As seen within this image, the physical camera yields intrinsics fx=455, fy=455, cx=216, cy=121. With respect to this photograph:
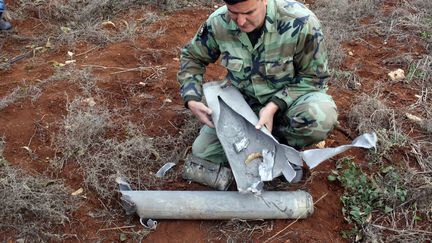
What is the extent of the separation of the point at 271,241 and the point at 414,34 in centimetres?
261

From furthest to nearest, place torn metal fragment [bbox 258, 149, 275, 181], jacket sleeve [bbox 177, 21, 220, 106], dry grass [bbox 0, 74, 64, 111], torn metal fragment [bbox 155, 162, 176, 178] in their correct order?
1. dry grass [bbox 0, 74, 64, 111]
2. torn metal fragment [bbox 155, 162, 176, 178]
3. jacket sleeve [bbox 177, 21, 220, 106]
4. torn metal fragment [bbox 258, 149, 275, 181]

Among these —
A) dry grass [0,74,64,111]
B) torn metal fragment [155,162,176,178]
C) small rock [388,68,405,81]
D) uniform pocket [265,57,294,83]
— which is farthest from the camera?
small rock [388,68,405,81]

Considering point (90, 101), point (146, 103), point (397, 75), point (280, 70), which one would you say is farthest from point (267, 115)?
point (397, 75)

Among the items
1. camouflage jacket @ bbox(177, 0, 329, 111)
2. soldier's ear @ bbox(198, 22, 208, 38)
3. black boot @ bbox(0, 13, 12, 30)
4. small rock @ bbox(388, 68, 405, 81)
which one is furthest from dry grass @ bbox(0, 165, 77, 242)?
small rock @ bbox(388, 68, 405, 81)

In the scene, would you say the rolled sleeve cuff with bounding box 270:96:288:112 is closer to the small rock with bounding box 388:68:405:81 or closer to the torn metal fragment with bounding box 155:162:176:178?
the torn metal fragment with bounding box 155:162:176:178

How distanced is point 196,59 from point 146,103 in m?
0.76

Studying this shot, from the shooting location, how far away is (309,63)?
7.43 feet

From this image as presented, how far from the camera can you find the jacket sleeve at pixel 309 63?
219 centimetres

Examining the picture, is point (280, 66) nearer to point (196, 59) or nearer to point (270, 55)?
point (270, 55)

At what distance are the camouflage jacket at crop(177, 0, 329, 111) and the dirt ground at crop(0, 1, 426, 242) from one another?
0.51m

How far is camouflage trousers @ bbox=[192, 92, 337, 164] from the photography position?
2.27m

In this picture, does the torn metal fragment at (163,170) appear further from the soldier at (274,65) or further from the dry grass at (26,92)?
the dry grass at (26,92)

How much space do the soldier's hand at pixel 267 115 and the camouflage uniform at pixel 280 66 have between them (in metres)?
0.04

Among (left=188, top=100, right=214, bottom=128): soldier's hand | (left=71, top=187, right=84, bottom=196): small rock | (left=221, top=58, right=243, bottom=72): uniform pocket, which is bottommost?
(left=71, top=187, right=84, bottom=196): small rock
